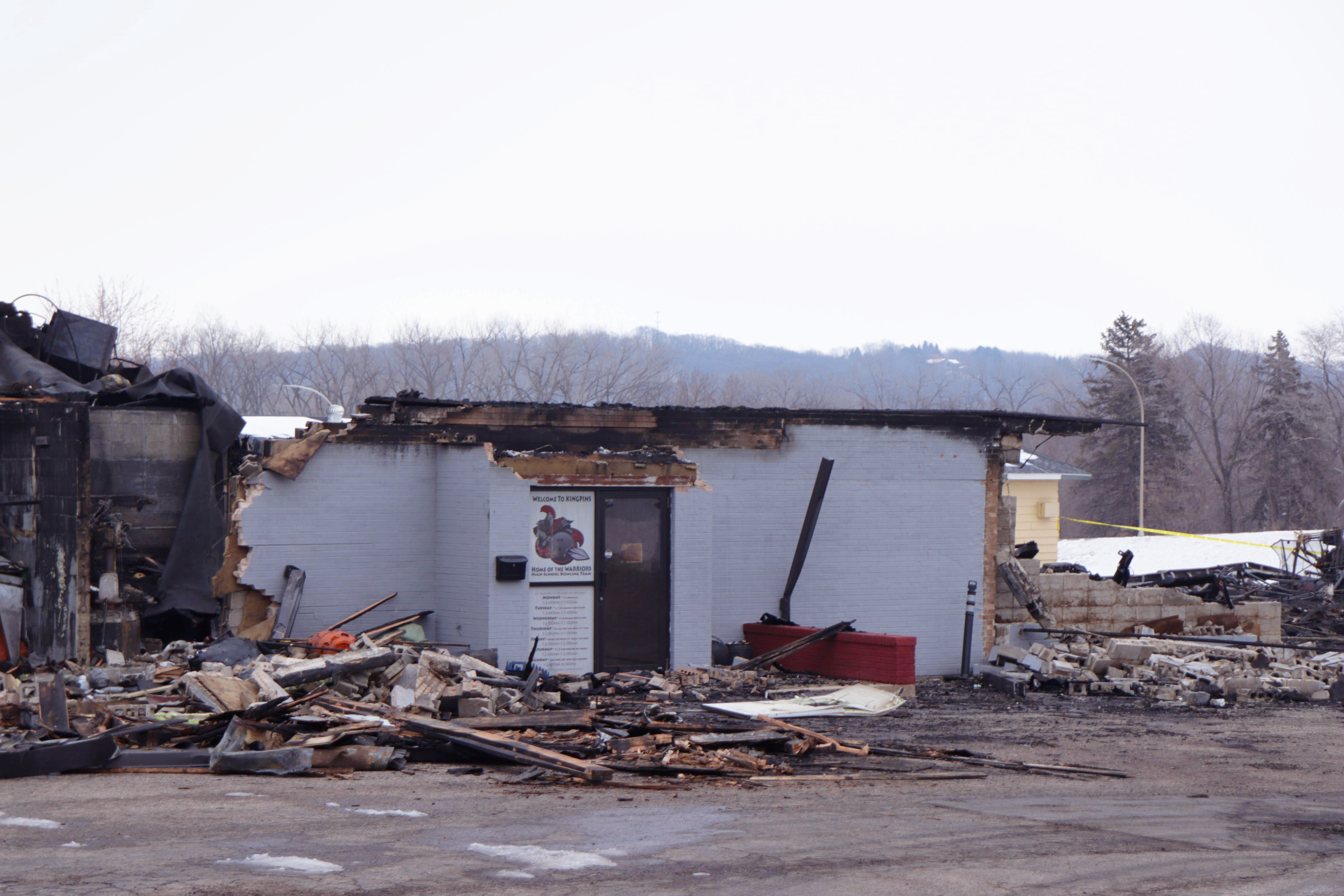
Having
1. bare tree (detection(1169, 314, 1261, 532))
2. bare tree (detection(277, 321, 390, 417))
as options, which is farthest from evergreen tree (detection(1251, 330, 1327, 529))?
bare tree (detection(277, 321, 390, 417))

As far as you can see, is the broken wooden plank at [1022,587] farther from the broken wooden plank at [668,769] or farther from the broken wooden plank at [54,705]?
the broken wooden plank at [54,705]

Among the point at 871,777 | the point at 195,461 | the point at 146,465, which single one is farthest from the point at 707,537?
the point at 146,465

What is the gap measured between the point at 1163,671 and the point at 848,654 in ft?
14.2

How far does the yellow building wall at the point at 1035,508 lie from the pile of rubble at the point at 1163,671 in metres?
23.4

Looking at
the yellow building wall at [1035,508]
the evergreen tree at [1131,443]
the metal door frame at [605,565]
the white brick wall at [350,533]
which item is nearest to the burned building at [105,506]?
the white brick wall at [350,533]

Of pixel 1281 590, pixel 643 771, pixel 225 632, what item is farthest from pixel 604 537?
pixel 1281 590

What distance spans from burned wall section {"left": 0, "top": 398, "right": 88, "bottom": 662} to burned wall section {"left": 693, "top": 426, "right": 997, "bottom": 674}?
7.24 m

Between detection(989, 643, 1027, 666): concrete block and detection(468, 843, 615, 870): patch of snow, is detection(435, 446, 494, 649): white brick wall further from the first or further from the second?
detection(468, 843, 615, 870): patch of snow

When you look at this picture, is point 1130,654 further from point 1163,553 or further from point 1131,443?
point 1131,443

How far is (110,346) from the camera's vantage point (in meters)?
16.2

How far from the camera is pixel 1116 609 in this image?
18.0 m

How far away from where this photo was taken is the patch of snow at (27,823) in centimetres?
720

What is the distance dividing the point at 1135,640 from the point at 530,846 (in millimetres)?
12433

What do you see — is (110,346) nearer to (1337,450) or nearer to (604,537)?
(604,537)
